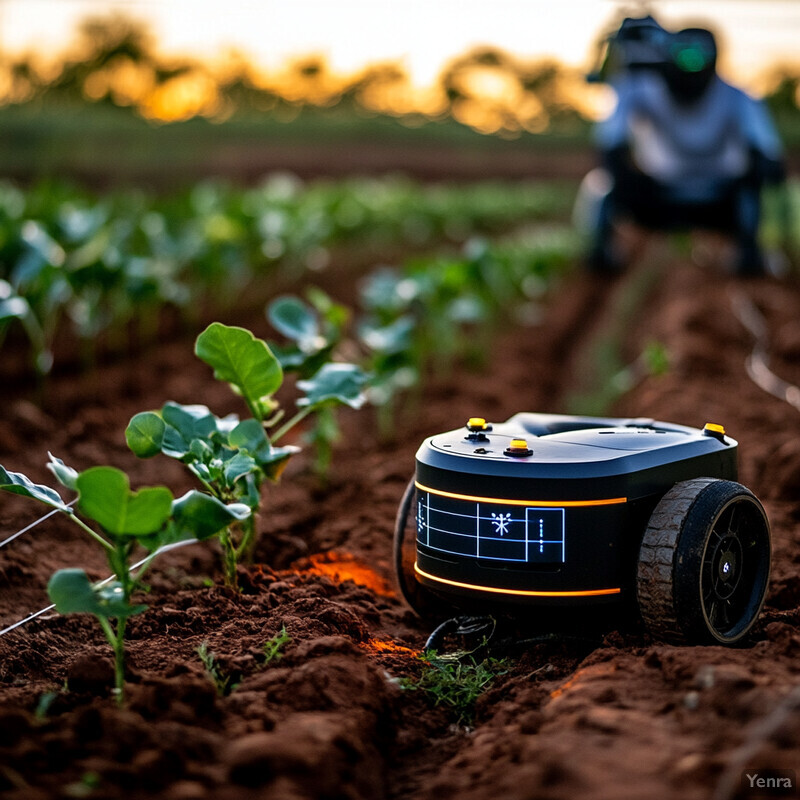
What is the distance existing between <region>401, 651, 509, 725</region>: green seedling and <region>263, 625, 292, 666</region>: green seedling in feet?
0.90

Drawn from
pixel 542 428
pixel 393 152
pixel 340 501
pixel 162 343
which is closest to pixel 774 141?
pixel 162 343

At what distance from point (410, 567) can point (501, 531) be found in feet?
1.45

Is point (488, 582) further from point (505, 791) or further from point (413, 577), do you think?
point (505, 791)

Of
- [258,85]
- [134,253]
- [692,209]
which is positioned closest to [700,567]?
[134,253]

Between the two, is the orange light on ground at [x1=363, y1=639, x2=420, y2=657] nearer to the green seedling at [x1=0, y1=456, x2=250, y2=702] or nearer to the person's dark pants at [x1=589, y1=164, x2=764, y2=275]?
the green seedling at [x1=0, y1=456, x2=250, y2=702]

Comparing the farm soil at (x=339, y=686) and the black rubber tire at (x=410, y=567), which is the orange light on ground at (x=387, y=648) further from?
the black rubber tire at (x=410, y=567)

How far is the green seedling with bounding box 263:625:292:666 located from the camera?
84.9 inches

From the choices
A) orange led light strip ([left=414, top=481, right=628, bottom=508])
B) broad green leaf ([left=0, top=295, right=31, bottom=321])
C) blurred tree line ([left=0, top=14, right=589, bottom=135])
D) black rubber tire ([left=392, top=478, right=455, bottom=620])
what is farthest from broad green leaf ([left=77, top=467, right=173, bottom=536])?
blurred tree line ([left=0, top=14, right=589, bottom=135])

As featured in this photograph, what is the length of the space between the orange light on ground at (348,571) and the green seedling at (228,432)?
33cm

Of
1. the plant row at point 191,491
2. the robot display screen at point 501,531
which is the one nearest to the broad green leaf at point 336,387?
the plant row at point 191,491

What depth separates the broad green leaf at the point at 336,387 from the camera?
109 inches

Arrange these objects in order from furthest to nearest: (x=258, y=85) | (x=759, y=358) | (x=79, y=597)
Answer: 1. (x=258, y=85)
2. (x=759, y=358)
3. (x=79, y=597)

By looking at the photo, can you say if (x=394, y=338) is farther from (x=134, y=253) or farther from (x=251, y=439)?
(x=134, y=253)

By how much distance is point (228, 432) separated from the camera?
2.54 metres
